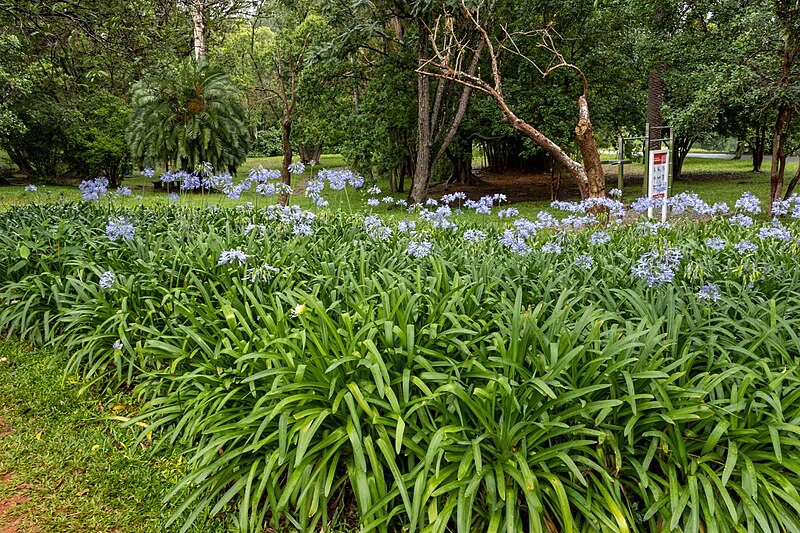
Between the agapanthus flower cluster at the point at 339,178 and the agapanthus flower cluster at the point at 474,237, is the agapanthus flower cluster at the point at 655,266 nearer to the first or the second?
the agapanthus flower cluster at the point at 474,237

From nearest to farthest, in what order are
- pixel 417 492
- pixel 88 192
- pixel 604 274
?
pixel 417 492 < pixel 604 274 < pixel 88 192

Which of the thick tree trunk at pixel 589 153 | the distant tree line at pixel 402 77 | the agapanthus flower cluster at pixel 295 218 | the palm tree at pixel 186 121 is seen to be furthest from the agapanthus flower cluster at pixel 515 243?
the palm tree at pixel 186 121

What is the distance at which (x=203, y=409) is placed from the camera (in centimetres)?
268

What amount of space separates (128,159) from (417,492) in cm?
2022

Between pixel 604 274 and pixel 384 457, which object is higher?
pixel 604 274

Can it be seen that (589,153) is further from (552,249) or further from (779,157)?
(552,249)

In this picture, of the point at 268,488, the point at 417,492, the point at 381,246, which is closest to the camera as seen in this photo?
the point at 417,492

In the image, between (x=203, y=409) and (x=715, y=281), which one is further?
(x=715, y=281)

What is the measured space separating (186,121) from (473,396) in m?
17.0

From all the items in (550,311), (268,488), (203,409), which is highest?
(550,311)

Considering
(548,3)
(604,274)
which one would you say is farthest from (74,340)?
(548,3)

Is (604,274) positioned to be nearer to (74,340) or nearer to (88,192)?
(74,340)

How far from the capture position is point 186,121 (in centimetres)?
1711

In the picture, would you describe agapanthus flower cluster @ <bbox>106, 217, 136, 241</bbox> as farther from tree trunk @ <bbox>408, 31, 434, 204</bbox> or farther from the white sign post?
tree trunk @ <bbox>408, 31, 434, 204</bbox>
